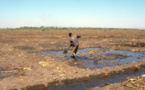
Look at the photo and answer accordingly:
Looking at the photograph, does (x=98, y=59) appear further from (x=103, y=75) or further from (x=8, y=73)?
(x=8, y=73)

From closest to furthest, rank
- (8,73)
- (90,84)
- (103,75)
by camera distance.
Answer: (90,84), (103,75), (8,73)

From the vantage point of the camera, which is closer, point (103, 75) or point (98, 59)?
point (103, 75)

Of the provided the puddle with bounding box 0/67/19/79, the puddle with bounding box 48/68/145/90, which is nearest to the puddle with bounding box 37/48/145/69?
the puddle with bounding box 48/68/145/90

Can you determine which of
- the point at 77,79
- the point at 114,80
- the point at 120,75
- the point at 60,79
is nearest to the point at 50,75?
the point at 60,79

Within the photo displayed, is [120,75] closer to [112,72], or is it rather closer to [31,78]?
[112,72]

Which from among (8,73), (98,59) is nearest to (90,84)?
(8,73)

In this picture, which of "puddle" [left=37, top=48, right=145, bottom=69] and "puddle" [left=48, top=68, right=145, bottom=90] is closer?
"puddle" [left=48, top=68, right=145, bottom=90]

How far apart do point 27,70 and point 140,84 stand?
5058mm

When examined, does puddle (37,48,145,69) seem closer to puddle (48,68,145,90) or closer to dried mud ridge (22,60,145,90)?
dried mud ridge (22,60,145,90)

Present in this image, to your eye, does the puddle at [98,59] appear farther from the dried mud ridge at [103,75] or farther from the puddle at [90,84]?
the puddle at [90,84]

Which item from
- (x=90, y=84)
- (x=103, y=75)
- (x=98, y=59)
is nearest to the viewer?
(x=90, y=84)

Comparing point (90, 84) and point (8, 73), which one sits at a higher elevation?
point (8, 73)

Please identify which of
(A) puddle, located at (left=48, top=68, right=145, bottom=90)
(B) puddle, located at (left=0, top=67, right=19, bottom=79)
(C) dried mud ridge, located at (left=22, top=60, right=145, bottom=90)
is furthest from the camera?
(B) puddle, located at (left=0, top=67, right=19, bottom=79)

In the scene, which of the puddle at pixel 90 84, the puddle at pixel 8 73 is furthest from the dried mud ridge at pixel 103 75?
the puddle at pixel 8 73
